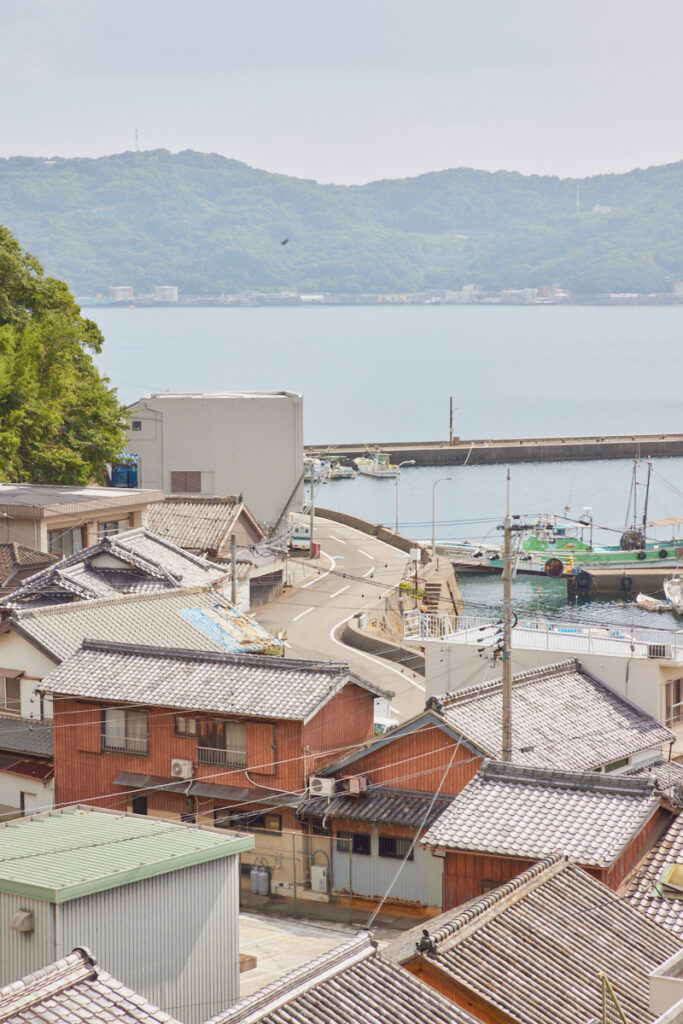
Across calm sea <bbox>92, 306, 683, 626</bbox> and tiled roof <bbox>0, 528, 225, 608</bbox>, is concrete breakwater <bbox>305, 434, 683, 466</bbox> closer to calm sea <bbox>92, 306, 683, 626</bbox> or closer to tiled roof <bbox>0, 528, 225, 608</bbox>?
calm sea <bbox>92, 306, 683, 626</bbox>

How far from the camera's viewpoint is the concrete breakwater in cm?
9056

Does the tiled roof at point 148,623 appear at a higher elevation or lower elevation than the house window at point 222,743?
higher

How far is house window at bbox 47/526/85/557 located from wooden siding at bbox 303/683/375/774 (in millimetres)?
14814

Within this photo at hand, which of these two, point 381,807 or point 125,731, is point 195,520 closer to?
point 125,731

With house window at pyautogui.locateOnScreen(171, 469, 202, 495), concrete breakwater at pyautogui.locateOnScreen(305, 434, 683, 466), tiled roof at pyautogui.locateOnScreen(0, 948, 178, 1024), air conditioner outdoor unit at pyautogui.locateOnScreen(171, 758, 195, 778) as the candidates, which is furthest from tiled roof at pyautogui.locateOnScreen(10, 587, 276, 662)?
concrete breakwater at pyautogui.locateOnScreen(305, 434, 683, 466)

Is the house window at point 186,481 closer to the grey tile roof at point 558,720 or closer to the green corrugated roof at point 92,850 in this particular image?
the grey tile roof at point 558,720

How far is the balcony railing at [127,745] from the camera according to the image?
58.1 ft

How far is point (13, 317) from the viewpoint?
42.1m

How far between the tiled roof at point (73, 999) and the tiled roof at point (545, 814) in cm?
516

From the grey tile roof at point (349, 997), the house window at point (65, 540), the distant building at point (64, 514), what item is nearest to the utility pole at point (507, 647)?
the grey tile roof at point (349, 997)

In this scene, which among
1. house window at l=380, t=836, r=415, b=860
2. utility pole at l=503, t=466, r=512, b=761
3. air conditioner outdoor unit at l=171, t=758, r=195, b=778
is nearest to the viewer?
utility pole at l=503, t=466, r=512, b=761

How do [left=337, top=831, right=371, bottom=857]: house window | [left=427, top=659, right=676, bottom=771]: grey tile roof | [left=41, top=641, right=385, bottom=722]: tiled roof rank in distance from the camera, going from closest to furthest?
[left=337, top=831, right=371, bottom=857]: house window < [left=427, top=659, right=676, bottom=771]: grey tile roof < [left=41, top=641, right=385, bottom=722]: tiled roof

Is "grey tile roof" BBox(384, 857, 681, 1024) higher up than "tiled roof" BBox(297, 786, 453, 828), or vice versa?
"grey tile roof" BBox(384, 857, 681, 1024)

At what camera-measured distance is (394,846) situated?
1586cm
